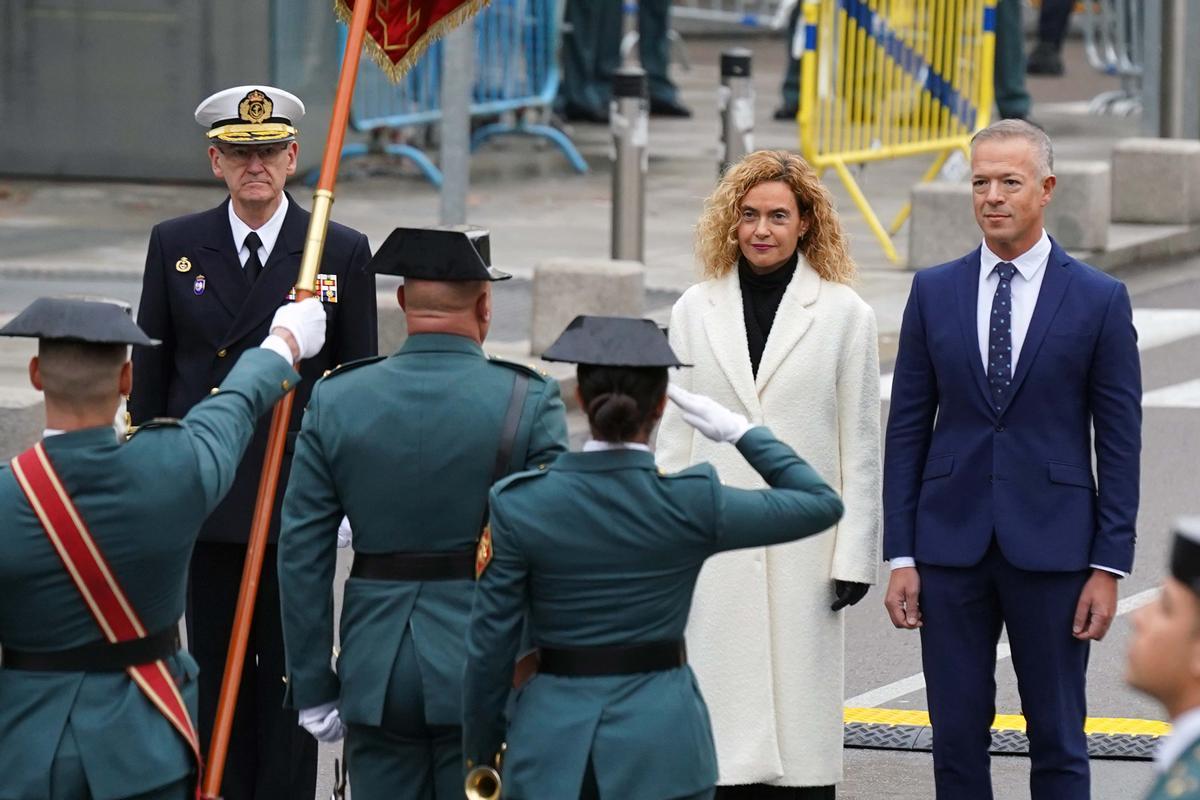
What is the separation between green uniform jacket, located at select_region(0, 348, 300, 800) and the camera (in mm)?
4094

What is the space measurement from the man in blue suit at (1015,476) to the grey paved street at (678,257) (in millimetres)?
1103

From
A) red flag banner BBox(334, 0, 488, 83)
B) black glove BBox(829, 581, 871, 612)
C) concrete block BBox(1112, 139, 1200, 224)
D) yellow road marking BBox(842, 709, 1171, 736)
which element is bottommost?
yellow road marking BBox(842, 709, 1171, 736)

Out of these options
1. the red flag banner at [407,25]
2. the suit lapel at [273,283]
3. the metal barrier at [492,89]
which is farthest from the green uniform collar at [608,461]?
the metal barrier at [492,89]

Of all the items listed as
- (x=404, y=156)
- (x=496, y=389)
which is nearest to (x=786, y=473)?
(x=496, y=389)

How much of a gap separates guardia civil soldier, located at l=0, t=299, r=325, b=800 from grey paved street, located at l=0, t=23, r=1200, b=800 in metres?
2.27

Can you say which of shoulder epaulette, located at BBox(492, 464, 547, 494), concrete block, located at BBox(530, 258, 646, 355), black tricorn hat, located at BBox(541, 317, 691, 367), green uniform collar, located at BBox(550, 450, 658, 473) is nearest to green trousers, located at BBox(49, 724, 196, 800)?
shoulder epaulette, located at BBox(492, 464, 547, 494)

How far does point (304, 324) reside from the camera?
187 inches

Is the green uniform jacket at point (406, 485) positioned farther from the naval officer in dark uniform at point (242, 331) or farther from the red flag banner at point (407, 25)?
the red flag banner at point (407, 25)

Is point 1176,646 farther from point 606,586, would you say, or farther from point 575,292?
point 575,292

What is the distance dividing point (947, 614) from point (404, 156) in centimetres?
1349

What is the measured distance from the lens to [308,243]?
516 cm

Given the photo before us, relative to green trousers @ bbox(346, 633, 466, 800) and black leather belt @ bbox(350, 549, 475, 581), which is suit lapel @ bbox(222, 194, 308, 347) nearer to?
black leather belt @ bbox(350, 549, 475, 581)

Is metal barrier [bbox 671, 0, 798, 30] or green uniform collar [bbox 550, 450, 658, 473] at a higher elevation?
metal barrier [bbox 671, 0, 798, 30]

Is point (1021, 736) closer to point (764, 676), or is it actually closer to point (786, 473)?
point (764, 676)
